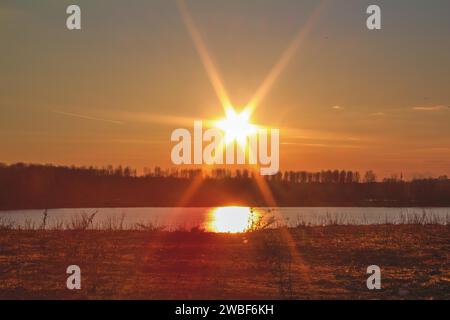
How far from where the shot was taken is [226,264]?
1448 cm

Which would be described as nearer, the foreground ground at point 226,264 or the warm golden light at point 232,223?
the foreground ground at point 226,264

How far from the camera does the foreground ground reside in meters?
11.5

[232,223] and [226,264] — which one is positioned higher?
[232,223]

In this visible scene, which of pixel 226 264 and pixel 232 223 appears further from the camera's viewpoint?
pixel 232 223

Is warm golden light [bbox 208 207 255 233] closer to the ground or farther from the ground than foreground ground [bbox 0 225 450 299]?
farther from the ground

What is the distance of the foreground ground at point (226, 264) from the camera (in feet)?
37.8

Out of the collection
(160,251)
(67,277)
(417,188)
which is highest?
(417,188)

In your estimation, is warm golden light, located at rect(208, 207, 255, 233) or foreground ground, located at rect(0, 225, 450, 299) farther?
warm golden light, located at rect(208, 207, 255, 233)

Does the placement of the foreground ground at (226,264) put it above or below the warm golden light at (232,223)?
below

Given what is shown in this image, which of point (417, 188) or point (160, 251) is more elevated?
point (417, 188)

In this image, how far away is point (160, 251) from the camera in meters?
16.3
